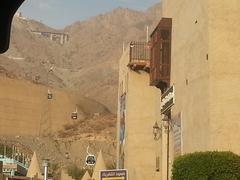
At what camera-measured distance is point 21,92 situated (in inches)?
4338

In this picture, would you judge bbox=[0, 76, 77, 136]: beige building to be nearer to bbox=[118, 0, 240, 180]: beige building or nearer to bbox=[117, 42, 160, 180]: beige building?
bbox=[117, 42, 160, 180]: beige building

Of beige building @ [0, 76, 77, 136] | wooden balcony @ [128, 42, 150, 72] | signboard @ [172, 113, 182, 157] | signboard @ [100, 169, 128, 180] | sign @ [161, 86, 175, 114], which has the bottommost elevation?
signboard @ [100, 169, 128, 180]

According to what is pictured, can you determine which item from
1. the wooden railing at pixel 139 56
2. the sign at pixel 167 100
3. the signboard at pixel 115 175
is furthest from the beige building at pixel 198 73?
the signboard at pixel 115 175

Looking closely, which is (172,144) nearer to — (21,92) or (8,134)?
(8,134)

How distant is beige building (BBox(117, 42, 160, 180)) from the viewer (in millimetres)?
36688

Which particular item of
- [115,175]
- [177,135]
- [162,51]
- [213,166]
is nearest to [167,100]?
[162,51]

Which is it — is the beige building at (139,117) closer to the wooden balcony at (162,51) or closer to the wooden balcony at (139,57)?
the wooden balcony at (139,57)

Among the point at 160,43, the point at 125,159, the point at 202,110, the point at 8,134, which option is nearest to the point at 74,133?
the point at 8,134

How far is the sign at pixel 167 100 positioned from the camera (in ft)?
88.0

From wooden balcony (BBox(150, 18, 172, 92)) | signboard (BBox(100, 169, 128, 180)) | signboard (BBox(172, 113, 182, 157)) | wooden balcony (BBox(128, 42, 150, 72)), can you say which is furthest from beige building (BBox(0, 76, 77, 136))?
signboard (BBox(100, 169, 128, 180))

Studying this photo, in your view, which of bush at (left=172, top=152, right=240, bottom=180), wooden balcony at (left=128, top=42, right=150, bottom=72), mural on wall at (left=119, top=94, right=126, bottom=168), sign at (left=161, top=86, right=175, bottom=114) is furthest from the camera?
mural on wall at (left=119, top=94, right=126, bottom=168)

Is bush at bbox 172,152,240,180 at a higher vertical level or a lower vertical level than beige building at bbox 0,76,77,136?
lower

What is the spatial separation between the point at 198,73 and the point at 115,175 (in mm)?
12382

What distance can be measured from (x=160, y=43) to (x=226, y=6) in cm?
826
